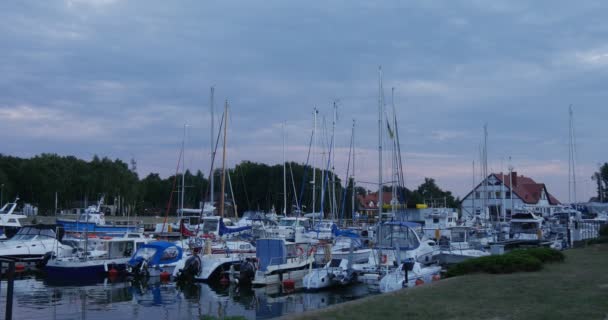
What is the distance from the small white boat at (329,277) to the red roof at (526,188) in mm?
64176

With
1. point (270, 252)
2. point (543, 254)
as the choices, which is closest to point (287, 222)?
point (270, 252)

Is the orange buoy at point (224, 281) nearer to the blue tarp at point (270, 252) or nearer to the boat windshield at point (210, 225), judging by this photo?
the blue tarp at point (270, 252)

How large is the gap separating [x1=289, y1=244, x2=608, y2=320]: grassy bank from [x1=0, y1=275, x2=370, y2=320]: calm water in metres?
7.36

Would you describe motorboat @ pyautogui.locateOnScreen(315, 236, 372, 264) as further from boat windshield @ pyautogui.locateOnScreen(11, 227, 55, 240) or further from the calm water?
boat windshield @ pyautogui.locateOnScreen(11, 227, 55, 240)

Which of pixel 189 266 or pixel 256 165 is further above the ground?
pixel 256 165

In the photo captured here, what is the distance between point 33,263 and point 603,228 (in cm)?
4216

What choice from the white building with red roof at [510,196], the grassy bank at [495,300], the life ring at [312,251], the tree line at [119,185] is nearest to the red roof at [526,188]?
the white building with red roof at [510,196]

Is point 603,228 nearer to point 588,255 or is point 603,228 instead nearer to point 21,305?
point 588,255

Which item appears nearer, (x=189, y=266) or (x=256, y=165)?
(x=189, y=266)

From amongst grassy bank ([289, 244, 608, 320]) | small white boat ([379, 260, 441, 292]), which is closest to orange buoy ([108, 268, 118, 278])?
small white boat ([379, 260, 441, 292])

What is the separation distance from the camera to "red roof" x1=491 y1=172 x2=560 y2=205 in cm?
9109

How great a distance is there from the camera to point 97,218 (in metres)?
59.7

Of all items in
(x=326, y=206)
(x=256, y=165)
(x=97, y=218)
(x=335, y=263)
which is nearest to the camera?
(x=335, y=263)

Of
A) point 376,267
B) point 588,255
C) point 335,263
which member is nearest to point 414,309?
point 376,267
